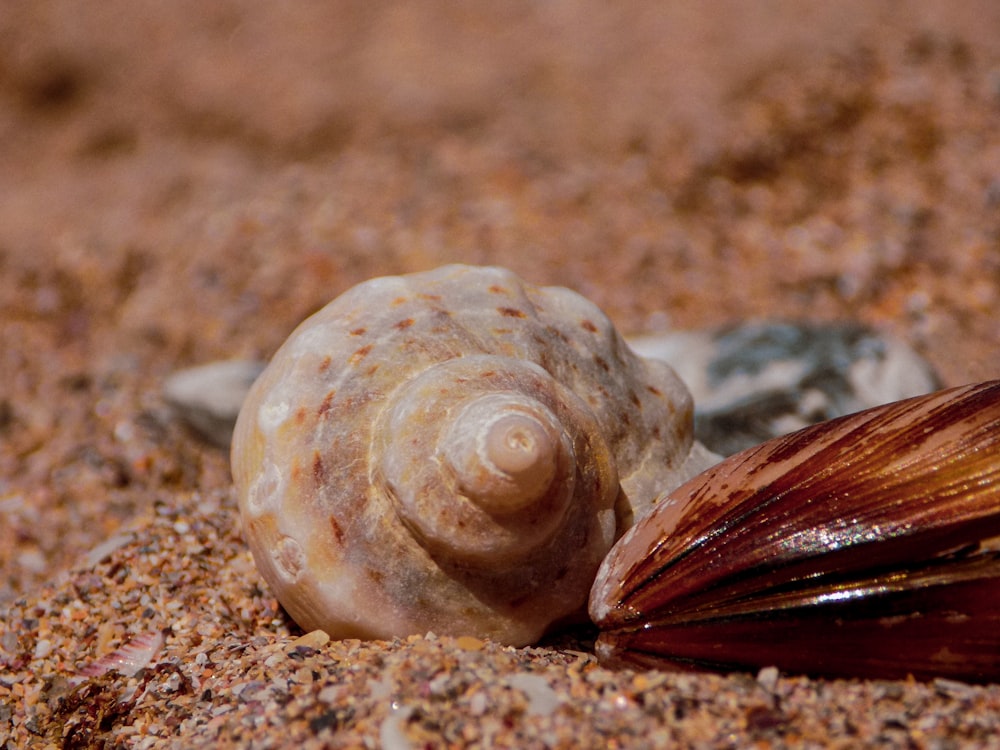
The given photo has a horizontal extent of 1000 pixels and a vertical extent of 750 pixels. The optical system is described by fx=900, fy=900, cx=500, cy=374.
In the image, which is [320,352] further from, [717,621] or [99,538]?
[99,538]

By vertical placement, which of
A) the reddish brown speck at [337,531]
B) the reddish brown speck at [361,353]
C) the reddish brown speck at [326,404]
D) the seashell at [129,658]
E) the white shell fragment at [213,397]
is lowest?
the seashell at [129,658]

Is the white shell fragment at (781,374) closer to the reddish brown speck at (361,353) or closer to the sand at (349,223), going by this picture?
the sand at (349,223)

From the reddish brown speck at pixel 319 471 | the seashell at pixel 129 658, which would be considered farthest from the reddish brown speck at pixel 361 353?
the seashell at pixel 129 658

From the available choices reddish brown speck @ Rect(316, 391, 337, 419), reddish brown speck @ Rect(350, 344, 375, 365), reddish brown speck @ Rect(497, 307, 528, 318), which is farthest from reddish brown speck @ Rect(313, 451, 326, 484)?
reddish brown speck @ Rect(497, 307, 528, 318)

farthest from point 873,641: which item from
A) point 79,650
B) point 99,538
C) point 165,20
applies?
point 165,20

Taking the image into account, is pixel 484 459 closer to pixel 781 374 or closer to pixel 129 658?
pixel 129 658

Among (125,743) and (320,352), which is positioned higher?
(320,352)
